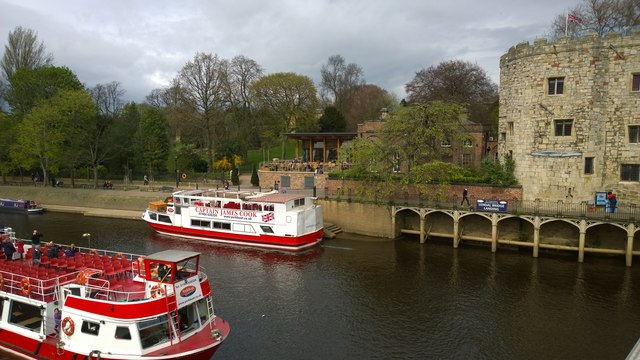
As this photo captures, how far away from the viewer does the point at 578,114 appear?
109 feet

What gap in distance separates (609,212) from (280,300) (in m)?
23.4

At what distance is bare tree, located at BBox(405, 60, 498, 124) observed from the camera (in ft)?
219

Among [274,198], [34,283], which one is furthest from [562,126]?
[34,283]

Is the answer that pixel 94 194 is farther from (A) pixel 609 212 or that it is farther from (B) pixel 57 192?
(A) pixel 609 212

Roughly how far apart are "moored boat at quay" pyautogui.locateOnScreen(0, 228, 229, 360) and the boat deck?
0.04 metres

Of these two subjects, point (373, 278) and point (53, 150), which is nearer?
point (373, 278)

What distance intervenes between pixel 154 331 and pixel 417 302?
1364 cm

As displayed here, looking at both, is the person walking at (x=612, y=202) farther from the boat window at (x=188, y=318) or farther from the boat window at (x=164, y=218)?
the boat window at (x=164, y=218)

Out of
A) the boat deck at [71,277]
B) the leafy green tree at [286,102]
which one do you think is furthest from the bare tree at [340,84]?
the boat deck at [71,277]

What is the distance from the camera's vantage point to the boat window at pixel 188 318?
17.0 m

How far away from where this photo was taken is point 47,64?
7112 centimetres

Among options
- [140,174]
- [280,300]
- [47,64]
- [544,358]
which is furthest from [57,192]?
[544,358]

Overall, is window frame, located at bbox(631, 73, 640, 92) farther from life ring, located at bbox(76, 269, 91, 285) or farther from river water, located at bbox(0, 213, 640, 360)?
life ring, located at bbox(76, 269, 91, 285)

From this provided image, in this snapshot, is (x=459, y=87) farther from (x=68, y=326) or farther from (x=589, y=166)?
(x=68, y=326)
